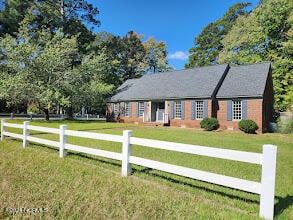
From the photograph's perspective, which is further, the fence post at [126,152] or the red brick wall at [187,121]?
the red brick wall at [187,121]

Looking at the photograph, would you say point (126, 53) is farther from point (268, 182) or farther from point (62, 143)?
point (268, 182)

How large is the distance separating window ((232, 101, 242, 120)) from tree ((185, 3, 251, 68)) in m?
21.4

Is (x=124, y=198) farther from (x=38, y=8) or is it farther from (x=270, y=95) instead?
(x=38, y=8)

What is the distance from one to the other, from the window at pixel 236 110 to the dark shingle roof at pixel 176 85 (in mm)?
2129

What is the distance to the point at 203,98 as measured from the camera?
19.8 meters

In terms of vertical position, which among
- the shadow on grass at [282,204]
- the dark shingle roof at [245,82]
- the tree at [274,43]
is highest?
the tree at [274,43]

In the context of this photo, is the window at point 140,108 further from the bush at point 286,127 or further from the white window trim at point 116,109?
the bush at point 286,127

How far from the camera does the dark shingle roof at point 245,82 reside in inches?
712

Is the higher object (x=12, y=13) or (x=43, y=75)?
(x=12, y=13)

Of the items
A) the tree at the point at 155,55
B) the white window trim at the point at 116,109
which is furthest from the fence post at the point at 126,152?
the tree at the point at 155,55

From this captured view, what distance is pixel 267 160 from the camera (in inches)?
133

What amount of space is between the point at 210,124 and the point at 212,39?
26.8 metres

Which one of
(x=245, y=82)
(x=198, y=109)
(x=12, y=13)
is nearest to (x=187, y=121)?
(x=198, y=109)

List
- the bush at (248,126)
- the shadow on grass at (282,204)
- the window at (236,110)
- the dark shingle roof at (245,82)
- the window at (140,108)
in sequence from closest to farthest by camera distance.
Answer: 1. the shadow on grass at (282,204)
2. the bush at (248,126)
3. the dark shingle roof at (245,82)
4. the window at (236,110)
5. the window at (140,108)
